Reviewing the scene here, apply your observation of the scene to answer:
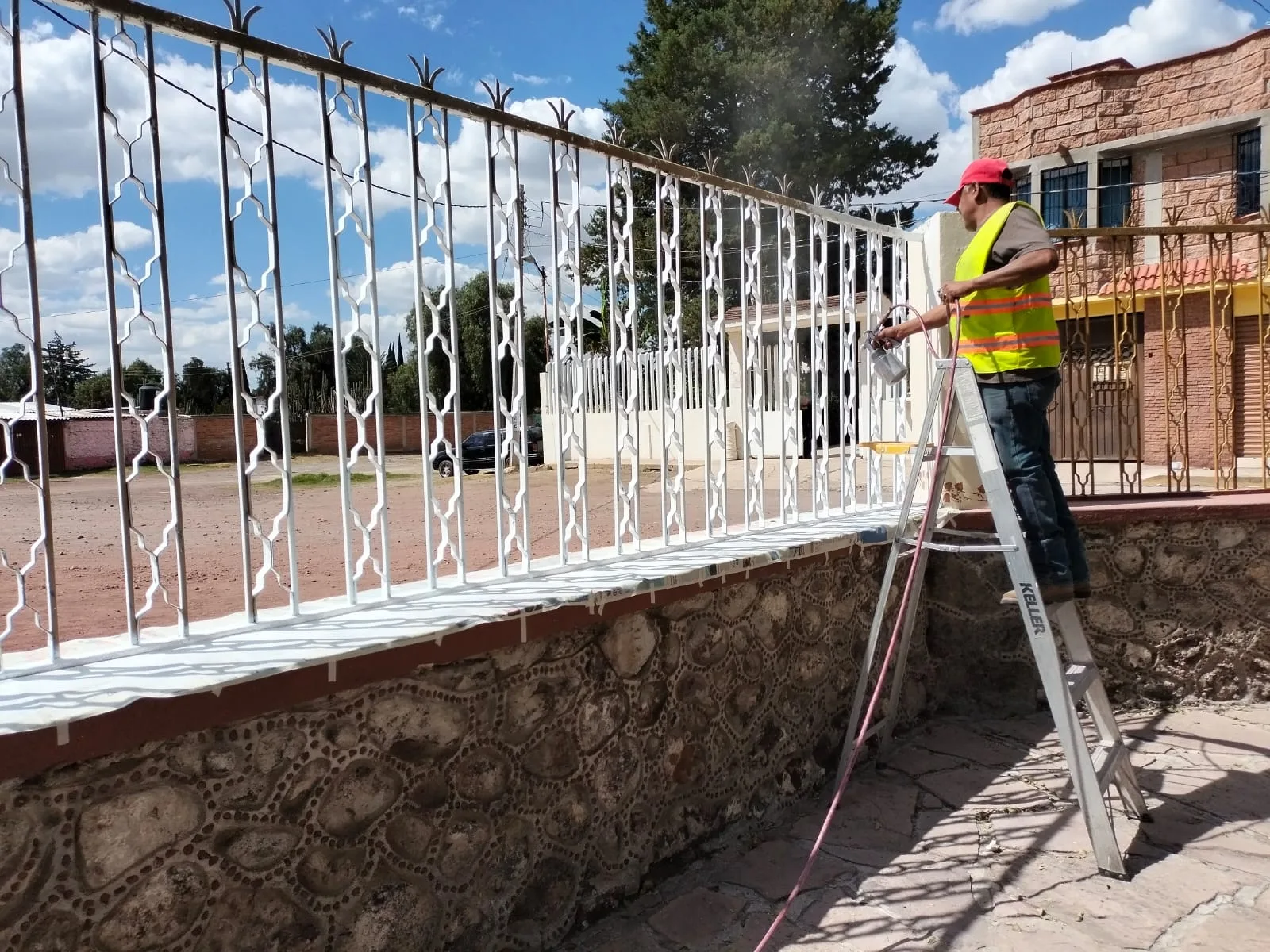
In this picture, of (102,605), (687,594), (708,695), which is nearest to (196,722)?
(687,594)

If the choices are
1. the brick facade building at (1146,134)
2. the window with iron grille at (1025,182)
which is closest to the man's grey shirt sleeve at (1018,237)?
the brick facade building at (1146,134)

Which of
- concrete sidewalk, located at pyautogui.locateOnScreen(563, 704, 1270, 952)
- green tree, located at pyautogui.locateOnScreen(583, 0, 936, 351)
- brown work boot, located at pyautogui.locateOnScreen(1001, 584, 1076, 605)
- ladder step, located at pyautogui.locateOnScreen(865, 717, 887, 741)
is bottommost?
concrete sidewalk, located at pyautogui.locateOnScreen(563, 704, 1270, 952)

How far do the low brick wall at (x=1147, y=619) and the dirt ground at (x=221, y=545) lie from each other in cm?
167

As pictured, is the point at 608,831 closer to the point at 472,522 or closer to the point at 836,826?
the point at 836,826

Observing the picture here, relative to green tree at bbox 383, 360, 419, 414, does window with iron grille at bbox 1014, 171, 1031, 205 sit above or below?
above

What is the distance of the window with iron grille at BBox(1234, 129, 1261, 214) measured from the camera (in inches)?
633

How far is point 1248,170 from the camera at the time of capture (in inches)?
642

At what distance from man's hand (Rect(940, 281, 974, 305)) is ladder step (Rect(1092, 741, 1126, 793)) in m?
1.62

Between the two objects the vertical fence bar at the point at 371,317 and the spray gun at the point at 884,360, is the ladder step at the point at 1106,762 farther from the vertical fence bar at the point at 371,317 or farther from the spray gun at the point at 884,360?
the vertical fence bar at the point at 371,317

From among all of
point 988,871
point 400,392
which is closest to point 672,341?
point 988,871

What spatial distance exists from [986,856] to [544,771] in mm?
1585

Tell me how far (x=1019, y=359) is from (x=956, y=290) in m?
0.38

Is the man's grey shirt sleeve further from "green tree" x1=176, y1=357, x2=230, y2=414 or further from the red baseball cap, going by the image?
"green tree" x1=176, y1=357, x2=230, y2=414

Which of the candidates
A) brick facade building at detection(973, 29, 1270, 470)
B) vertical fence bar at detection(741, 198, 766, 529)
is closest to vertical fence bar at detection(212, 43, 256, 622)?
vertical fence bar at detection(741, 198, 766, 529)
